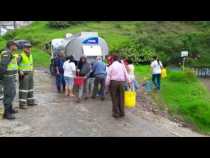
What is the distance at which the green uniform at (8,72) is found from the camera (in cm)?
1293

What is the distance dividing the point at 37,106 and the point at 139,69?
635 inches

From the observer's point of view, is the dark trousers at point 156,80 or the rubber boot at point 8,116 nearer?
the rubber boot at point 8,116

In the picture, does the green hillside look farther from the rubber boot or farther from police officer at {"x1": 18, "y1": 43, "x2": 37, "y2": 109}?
the rubber boot

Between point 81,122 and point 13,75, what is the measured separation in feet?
7.99

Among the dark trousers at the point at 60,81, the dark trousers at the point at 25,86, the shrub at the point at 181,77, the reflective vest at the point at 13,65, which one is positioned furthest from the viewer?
the shrub at the point at 181,77

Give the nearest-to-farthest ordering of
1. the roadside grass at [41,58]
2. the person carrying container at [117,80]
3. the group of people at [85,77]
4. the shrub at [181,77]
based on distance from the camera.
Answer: the person carrying container at [117,80], the group of people at [85,77], the shrub at [181,77], the roadside grass at [41,58]

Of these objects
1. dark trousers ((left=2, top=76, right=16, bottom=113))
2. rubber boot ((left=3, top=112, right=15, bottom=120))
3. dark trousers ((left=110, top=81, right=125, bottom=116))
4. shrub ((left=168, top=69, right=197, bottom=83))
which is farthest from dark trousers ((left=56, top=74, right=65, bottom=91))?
shrub ((left=168, top=69, right=197, bottom=83))

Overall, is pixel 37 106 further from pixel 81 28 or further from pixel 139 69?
pixel 81 28

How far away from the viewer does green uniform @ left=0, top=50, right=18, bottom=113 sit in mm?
12930

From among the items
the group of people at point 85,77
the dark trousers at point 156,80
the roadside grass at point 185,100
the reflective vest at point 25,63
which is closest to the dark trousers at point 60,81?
the group of people at point 85,77

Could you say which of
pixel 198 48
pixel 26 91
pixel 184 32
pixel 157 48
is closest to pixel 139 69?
pixel 157 48

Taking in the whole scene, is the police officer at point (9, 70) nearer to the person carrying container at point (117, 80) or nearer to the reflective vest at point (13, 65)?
the reflective vest at point (13, 65)

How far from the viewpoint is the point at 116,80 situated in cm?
1398

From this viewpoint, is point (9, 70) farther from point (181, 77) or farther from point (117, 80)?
point (181, 77)
